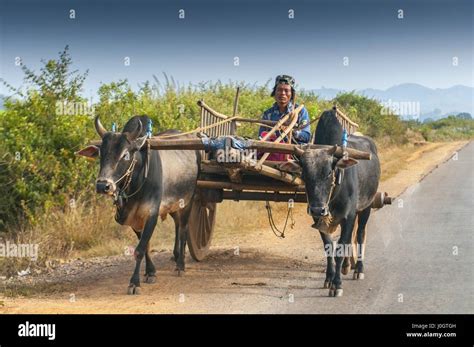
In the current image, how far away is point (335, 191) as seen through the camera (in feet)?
26.2

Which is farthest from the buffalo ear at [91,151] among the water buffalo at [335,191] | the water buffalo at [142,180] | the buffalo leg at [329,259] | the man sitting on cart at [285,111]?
the buffalo leg at [329,259]

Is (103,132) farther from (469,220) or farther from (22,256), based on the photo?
(469,220)

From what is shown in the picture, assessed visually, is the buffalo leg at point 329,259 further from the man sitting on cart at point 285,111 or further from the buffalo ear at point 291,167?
the man sitting on cart at point 285,111

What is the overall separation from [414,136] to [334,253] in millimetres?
33688

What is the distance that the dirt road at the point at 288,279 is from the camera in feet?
24.3

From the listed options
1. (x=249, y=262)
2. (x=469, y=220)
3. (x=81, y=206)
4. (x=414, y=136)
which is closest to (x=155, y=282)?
(x=249, y=262)

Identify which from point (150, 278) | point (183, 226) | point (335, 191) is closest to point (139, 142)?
point (150, 278)

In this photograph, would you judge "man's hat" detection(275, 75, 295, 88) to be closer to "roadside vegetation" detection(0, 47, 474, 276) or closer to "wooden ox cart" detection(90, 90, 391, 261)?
"wooden ox cart" detection(90, 90, 391, 261)

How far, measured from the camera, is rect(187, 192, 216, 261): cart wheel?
9.75 metres

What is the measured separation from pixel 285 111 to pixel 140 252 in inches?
109

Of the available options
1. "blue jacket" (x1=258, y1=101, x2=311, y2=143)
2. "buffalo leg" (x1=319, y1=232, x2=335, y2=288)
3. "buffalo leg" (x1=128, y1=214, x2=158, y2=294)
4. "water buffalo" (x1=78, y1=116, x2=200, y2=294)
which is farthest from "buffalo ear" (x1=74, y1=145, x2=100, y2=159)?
"buffalo leg" (x1=319, y1=232, x2=335, y2=288)

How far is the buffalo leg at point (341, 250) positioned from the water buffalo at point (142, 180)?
1.89 meters

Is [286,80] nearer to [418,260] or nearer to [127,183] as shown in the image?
[127,183]
